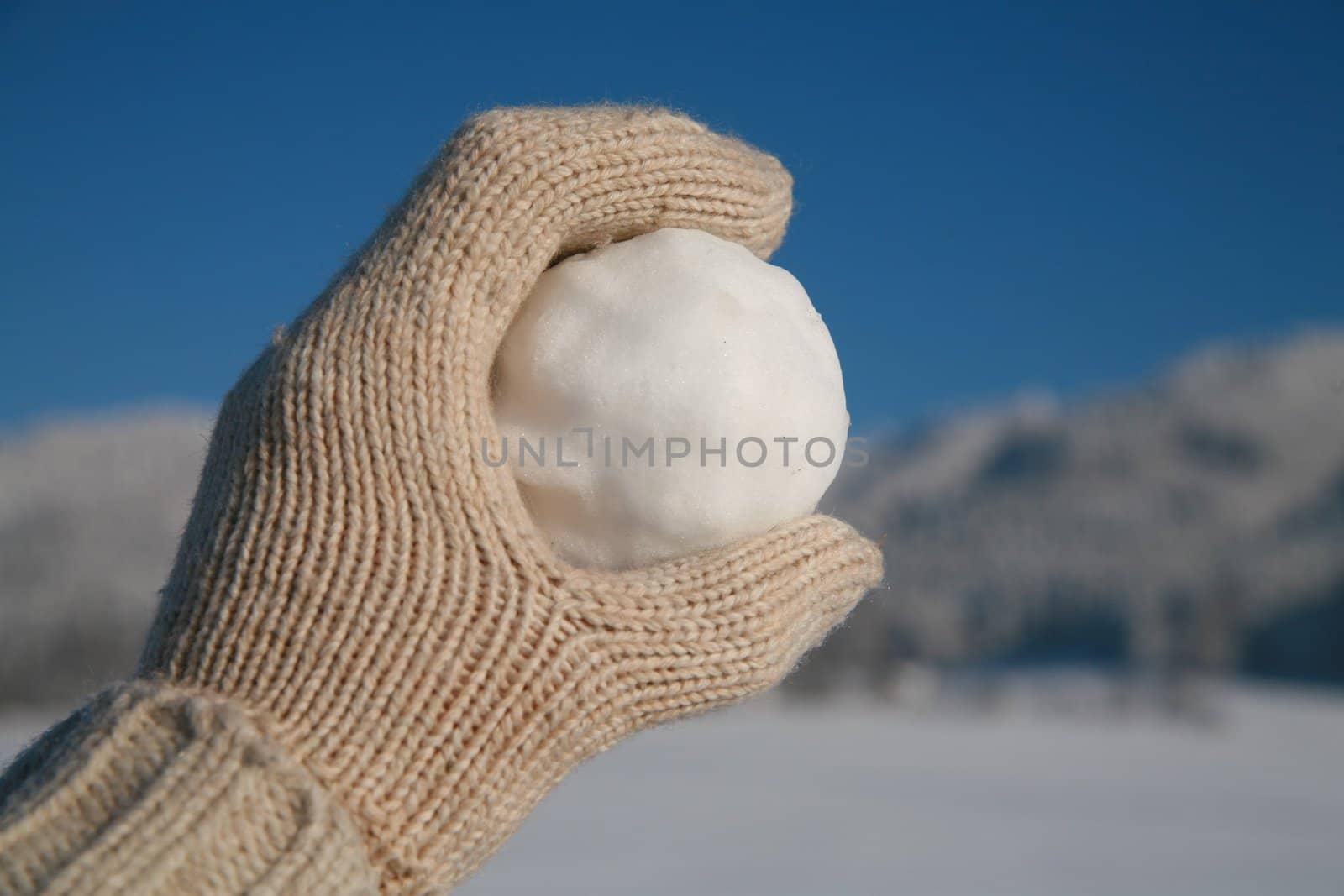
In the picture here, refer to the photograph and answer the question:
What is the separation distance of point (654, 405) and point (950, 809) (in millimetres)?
8385

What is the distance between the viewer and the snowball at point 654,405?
149 centimetres

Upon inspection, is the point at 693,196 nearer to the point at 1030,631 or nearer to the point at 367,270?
the point at 367,270

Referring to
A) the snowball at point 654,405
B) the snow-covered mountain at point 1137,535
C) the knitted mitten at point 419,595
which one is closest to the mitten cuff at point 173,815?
the knitted mitten at point 419,595

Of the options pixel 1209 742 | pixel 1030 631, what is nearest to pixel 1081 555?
pixel 1030 631

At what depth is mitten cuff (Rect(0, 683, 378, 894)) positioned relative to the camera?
109 centimetres

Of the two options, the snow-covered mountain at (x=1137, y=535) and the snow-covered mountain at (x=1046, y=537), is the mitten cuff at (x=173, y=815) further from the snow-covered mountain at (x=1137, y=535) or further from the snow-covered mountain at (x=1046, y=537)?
the snow-covered mountain at (x=1137, y=535)

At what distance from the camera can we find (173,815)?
1119 mm

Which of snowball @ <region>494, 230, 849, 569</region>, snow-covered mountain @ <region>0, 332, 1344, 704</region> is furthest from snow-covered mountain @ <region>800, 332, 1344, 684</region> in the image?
snowball @ <region>494, 230, 849, 569</region>

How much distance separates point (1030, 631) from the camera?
66.7ft

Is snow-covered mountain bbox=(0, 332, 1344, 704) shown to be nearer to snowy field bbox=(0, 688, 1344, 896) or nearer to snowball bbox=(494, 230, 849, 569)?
snowy field bbox=(0, 688, 1344, 896)

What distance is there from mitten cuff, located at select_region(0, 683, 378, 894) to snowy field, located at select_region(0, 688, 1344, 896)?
469 cm

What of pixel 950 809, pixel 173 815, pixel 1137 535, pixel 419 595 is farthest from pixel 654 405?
pixel 1137 535

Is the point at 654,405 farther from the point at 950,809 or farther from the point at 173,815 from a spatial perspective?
the point at 950,809

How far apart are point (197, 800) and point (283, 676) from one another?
0.55 feet
